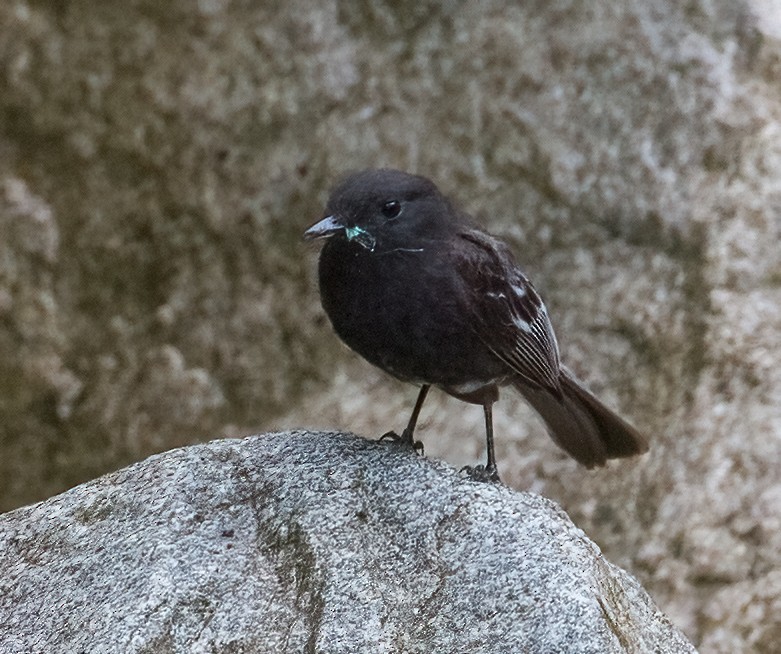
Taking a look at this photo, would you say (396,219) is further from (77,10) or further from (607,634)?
(77,10)

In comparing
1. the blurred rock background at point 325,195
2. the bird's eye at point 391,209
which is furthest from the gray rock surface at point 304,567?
the blurred rock background at point 325,195

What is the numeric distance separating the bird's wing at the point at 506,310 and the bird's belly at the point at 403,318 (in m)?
0.10

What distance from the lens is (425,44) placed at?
644 centimetres

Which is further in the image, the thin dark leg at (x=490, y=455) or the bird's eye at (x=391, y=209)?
the thin dark leg at (x=490, y=455)

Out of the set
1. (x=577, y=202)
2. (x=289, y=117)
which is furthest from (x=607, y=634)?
(x=289, y=117)

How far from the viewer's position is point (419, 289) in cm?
413

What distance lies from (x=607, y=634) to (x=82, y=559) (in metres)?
1.57

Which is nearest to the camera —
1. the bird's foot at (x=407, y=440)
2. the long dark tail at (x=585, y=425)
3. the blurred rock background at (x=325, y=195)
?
the bird's foot at (x=407, y=440)

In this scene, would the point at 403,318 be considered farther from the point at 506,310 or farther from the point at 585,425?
the point at 585,425

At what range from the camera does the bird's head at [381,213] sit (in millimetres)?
4160

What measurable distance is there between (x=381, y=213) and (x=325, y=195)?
2290mm

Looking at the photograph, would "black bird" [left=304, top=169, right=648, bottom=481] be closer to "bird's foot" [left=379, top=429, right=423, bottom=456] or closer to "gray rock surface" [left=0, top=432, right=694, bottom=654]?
→ "bird's foot" [left=379, top=429, right=423, bottom=456]

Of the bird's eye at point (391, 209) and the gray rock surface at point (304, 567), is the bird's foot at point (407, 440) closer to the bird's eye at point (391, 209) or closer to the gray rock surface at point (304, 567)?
the gray rock surface at point (304, 567)

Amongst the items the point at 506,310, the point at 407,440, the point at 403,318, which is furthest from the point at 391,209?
the point at 407,440
